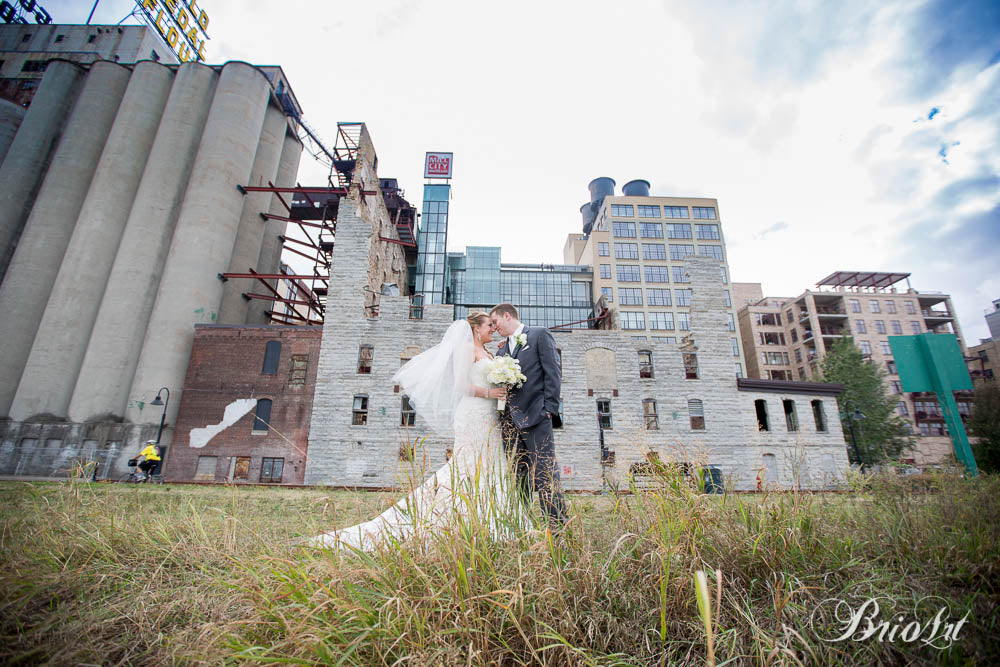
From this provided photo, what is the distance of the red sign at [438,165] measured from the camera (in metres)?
52.6

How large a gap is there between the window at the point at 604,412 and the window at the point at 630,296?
27.6m

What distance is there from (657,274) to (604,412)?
31359 mm

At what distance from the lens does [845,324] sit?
168 feet

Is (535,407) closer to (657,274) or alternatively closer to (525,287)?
(657,274)

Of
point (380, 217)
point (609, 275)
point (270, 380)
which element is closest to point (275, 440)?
point (270, 380)

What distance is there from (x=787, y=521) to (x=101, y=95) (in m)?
41.2

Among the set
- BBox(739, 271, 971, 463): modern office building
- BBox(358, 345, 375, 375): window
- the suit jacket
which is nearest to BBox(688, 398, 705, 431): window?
BBox(358, 345, 375, 375): window

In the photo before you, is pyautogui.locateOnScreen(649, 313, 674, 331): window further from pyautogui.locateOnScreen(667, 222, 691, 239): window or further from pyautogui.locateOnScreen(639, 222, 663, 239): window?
pyautogui.locateOnScreen(667, 222, 691, 239): window

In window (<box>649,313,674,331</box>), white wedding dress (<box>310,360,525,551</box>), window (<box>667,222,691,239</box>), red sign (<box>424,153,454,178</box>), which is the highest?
red sign (<box>424,153,454,178</box>)

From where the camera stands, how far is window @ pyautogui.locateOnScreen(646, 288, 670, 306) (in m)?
47.2

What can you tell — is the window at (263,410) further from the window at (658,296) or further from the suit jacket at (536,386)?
the window at (658,296)

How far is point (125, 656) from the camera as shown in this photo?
1.98m

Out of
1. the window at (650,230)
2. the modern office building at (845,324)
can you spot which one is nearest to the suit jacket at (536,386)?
the window at (650,230)

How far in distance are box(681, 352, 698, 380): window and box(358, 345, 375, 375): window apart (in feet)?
56.2
